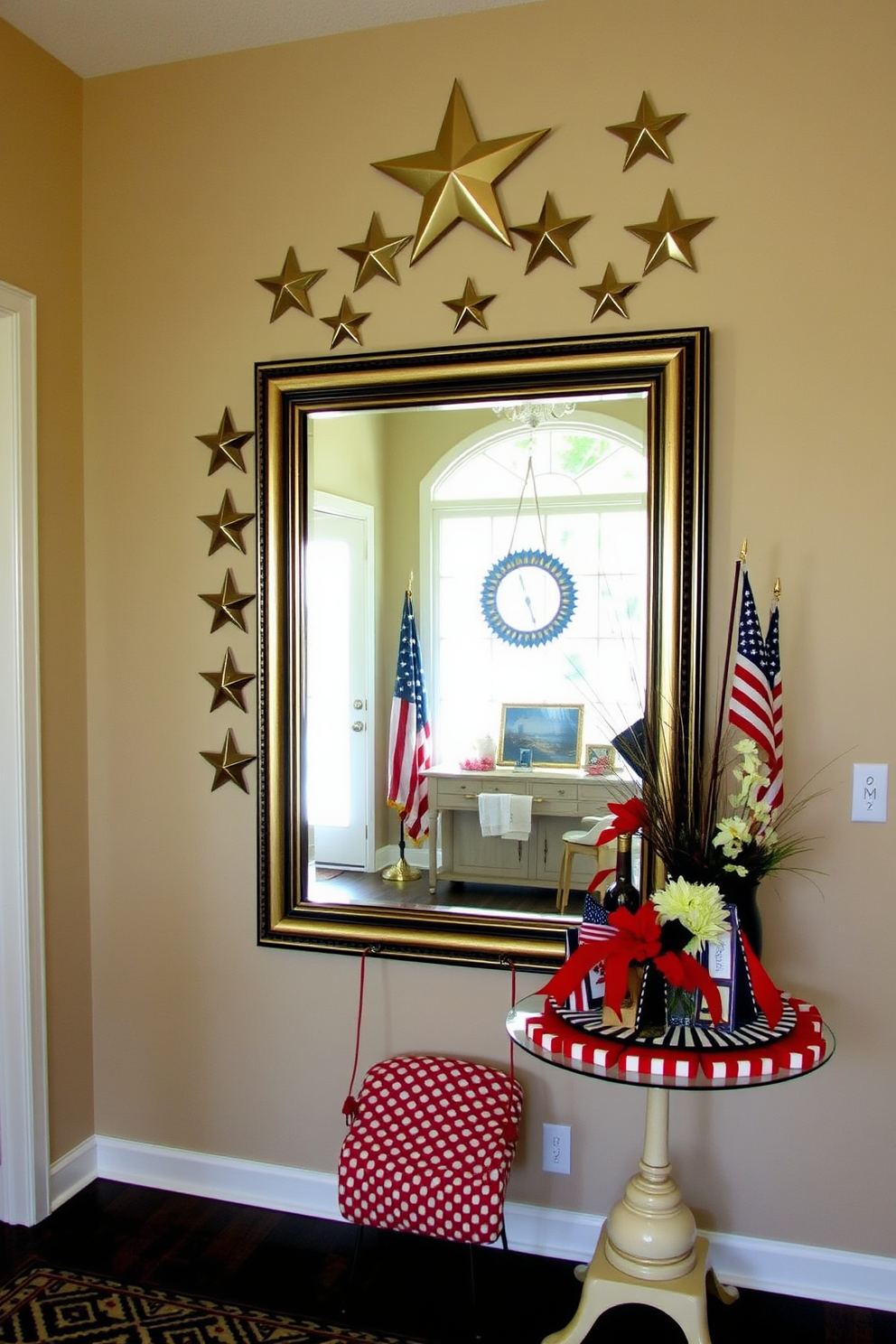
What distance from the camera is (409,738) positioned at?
251cm

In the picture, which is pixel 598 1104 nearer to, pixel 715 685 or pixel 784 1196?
pixel 784 1196

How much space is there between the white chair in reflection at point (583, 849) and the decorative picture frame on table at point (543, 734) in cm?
14

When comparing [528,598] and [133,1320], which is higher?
[528,598]

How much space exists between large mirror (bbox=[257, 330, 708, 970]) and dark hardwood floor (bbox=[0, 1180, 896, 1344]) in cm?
72

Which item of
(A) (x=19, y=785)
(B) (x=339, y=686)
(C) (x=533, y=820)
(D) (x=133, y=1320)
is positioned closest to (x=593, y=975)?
(C) (x=533, y=820)

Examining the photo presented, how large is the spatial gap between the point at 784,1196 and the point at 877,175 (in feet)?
7.53

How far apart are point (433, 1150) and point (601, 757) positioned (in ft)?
3.14

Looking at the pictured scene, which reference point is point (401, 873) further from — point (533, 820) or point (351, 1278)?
point (351, 1278)

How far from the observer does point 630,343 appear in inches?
90.8

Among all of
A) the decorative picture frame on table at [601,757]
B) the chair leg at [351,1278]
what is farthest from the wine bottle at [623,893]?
the chair leg at [351,1278]

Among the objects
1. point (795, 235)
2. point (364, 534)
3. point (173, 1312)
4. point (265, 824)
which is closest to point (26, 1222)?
point (173, 1312)

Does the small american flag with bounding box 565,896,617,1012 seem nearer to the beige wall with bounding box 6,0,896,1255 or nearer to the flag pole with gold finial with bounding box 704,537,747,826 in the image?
the flag pole with gold finial with bounding box 704,537,747,826

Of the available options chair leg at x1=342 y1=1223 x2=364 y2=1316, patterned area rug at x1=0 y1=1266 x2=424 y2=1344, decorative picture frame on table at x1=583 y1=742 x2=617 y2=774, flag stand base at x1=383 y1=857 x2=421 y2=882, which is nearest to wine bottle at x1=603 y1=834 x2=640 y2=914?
decorative picture frame on table at x1=583 y1=742 x2=617 y2=774

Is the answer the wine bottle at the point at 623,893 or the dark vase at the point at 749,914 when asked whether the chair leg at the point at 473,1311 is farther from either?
the dark vase at the point at 749,914
